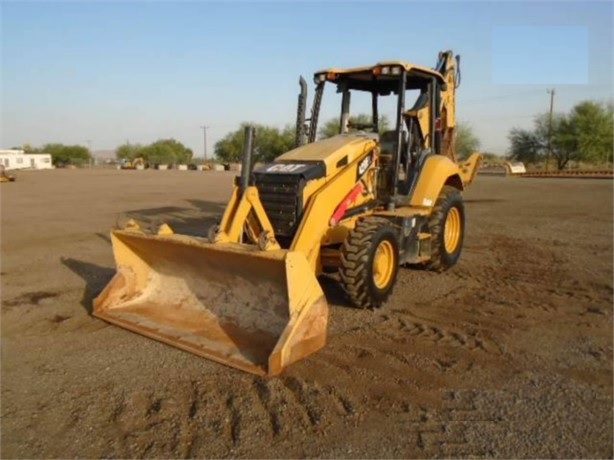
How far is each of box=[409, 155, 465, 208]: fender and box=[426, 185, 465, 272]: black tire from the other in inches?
9.1

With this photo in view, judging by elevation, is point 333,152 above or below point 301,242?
above

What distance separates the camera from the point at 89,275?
7379 millimetres

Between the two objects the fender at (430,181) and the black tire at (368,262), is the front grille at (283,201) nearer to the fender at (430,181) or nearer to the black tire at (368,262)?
the black tire at (368,262)

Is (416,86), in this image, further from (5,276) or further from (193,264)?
(5,276)

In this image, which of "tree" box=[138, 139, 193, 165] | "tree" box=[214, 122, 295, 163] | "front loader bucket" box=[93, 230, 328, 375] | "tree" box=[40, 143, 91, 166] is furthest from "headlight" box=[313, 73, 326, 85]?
"tree" box=[40, 143, 91, 166]

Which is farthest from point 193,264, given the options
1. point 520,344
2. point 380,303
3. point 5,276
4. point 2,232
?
point 2,232

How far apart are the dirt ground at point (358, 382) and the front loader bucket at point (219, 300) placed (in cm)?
17

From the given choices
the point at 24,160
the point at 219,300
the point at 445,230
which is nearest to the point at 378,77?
the point at 445,230

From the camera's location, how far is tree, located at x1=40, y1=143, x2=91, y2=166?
4149 inches

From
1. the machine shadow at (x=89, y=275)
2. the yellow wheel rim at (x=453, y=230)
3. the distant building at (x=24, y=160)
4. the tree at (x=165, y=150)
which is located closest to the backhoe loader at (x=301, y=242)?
the yellow wheel rim at (x=453, y=230)

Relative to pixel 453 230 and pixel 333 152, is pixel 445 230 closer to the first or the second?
pixel 453 230

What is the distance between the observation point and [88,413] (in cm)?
356

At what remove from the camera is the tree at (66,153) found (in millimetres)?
105381

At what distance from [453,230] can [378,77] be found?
2562mm
